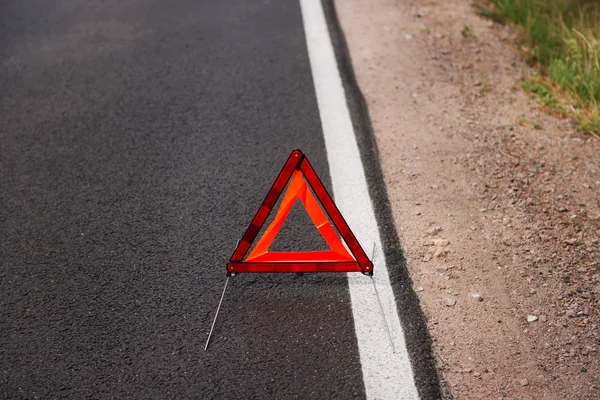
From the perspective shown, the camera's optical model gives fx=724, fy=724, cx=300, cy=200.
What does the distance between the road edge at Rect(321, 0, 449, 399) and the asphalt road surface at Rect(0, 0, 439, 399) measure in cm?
1

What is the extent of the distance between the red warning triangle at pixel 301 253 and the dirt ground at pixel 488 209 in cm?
41

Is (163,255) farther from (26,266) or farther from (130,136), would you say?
(130,136)

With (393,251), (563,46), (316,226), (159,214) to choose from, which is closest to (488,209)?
(393,251)

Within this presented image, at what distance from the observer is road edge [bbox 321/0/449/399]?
326 centimetres

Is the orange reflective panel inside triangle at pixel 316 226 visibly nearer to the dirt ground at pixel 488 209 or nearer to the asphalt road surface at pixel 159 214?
the asphalt road surface at pixel 159 214

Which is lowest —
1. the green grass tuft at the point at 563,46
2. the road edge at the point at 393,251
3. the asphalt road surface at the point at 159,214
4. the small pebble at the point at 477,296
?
the green grass tuft at the point at 563,46

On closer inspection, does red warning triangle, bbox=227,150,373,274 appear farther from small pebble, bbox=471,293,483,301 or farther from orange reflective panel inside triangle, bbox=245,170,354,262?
small pebble, bbox=471,293,483,301

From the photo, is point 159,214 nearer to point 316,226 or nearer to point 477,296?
point 316,226

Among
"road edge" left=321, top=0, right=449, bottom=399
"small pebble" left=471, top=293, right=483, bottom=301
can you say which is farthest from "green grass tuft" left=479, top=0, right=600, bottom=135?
"small pebble" left=471, top=293, right=483, bottom=301

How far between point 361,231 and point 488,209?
84 cm

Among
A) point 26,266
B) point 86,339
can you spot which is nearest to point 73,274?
point 26,266

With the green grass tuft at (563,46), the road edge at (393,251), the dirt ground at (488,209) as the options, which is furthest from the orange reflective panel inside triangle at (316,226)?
the green grass tuft at (563,46)

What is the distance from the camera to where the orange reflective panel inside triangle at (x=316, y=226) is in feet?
12.5

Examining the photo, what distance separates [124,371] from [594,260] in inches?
101
